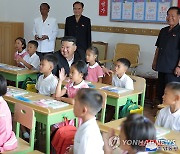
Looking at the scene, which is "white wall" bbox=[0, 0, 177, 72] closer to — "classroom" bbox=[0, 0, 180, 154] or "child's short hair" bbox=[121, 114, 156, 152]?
"classroom" bbox=[0, 0, 180, 154]

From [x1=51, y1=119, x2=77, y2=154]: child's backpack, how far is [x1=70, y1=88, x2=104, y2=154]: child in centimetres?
47

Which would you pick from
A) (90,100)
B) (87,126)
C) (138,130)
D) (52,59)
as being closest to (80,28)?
(52,59)

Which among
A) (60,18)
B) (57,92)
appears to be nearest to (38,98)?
(57,92)

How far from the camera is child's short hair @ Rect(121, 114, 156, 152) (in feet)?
5.32

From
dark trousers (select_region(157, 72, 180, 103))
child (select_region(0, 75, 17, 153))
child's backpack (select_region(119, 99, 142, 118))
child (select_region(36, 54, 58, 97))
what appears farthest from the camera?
dark trousers (select_region(157, 72, 180, 103))

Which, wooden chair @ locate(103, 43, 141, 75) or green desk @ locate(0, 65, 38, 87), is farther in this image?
wooden chair @ locate(103, 43, 141, 75)

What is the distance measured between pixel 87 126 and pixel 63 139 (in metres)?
0.74

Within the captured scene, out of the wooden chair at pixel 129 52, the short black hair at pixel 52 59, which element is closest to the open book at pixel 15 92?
the short black hair at pixel 52 59

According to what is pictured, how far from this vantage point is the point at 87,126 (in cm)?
209

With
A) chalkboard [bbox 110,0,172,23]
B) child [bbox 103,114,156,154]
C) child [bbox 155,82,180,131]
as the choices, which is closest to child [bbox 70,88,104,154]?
child [bbox 103,114,156,154]

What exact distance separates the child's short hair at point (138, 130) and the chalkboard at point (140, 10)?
168 inches

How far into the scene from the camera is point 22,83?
16.1 ft

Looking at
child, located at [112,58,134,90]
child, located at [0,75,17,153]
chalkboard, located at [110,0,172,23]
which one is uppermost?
chalkboard, located at [110,0,172,23]

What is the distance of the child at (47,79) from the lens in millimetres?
3850
